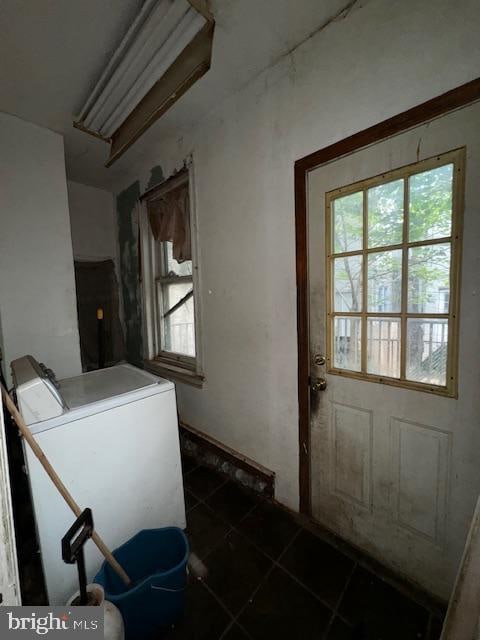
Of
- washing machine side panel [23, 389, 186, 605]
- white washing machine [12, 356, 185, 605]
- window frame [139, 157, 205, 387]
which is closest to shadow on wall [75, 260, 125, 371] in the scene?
window frame [139, 157, 205, 387]

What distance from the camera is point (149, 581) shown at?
0.92m

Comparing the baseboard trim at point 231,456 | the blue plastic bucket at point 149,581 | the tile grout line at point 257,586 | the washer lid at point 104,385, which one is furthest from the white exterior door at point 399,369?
the washer lid at point 104,385

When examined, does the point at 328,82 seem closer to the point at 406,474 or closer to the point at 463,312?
the point at 463,312

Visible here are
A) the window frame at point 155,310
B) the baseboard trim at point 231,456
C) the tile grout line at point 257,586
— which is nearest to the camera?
the tile grout line at point 257,586

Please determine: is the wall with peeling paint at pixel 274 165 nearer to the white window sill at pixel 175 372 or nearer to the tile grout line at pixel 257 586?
the white window sill at pixel 175 372

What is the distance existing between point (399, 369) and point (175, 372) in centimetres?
179

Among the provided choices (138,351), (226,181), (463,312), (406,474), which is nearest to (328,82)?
(226,181)

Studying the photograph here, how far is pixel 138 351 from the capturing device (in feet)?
9.66

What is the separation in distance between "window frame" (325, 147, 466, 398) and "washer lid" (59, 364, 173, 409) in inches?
38.9

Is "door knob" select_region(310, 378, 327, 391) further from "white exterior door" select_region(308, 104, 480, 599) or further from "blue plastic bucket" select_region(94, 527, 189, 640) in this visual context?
"blue plastic bucket" select_region(94, 527, 189, 640)

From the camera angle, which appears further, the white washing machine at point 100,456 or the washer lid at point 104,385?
the washer lid at point 104,385

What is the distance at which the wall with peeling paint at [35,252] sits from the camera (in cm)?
178

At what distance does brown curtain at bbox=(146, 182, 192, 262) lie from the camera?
220cm

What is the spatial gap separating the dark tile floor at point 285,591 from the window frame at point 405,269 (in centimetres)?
94
